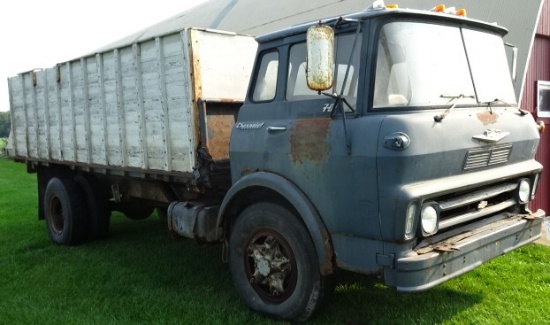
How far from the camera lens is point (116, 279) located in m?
5.71

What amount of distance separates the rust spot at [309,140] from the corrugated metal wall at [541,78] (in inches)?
259

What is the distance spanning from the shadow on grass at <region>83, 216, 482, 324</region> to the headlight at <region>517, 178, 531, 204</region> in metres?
1.02

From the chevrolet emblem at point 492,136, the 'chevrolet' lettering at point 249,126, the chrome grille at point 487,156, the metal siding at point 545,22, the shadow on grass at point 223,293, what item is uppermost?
the metal siding at point 545,22

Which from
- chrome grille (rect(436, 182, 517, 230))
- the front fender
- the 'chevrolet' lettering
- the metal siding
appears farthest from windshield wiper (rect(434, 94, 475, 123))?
the metal siding

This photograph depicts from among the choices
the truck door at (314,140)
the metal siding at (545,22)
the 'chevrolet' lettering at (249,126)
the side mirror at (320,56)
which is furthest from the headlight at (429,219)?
the metal siding at (545,22)

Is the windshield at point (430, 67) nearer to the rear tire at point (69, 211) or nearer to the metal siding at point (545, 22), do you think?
the rear tire at point (69, 211)

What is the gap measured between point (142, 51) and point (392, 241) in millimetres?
3516

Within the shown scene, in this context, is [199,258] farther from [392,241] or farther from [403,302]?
[392,241]

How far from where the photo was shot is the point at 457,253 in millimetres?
3645

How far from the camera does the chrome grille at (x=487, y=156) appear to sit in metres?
3.85

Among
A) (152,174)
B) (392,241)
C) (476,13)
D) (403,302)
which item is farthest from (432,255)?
(476,13)

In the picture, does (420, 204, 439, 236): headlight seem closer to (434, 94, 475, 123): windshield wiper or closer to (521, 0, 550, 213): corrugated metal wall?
(434, 94, 475, 123): windshield wiper

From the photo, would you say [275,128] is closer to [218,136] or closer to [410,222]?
[218,136]

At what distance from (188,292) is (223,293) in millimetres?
361
